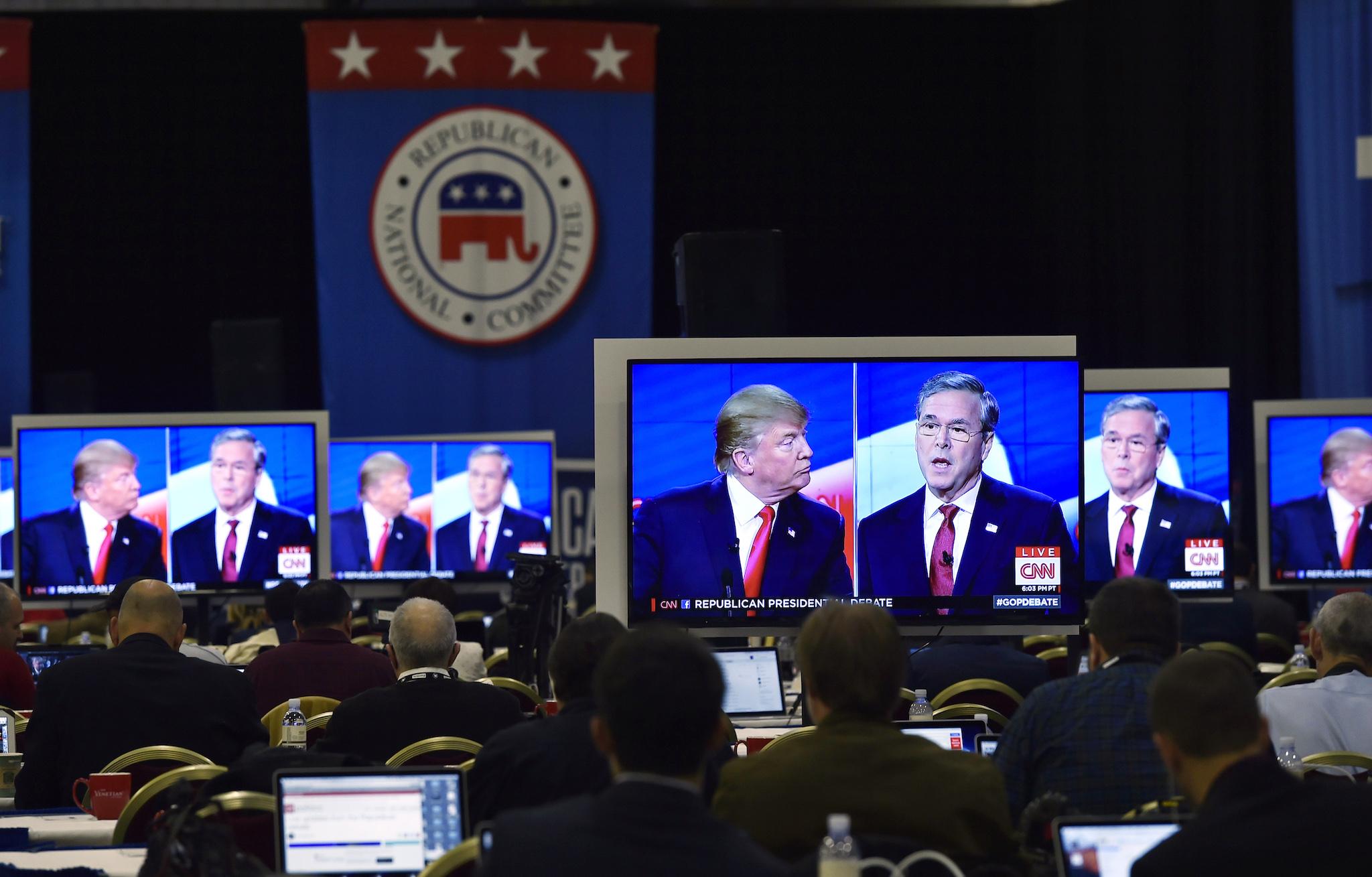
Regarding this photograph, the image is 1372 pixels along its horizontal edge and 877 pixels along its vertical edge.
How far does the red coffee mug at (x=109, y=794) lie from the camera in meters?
4.41

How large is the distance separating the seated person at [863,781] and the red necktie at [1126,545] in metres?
4.66

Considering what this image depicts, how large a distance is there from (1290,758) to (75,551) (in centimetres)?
655

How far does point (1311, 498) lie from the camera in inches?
346

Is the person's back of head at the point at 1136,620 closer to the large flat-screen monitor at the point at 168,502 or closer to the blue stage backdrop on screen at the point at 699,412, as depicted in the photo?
the blue stage backdrop on screen at the point at 699,412

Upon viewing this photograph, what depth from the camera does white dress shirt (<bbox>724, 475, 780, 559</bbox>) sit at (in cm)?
552

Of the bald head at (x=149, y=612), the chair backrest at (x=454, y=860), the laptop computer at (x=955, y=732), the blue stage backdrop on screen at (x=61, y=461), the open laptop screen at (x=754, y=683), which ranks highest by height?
the blue stage backdrop on screen at (x=61, y=461)

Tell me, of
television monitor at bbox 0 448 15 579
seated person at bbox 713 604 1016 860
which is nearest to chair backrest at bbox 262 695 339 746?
seated person at bbox 713 604 1016 860

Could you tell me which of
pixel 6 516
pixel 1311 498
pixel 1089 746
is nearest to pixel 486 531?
pixel 6 516

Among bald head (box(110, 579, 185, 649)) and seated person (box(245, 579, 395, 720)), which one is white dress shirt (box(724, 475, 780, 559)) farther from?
bald head (box(110, 579, 185, 649))

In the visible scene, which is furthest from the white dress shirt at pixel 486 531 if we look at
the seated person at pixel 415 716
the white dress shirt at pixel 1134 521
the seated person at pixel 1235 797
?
the seated person at pixel 1235 797

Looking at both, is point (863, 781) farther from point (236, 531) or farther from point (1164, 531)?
point (236, 531)

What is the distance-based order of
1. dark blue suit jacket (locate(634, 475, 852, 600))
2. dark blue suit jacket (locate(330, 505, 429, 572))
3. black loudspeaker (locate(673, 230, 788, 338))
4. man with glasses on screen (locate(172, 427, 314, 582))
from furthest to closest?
dark blue suit jacket (locate(330, 505, 429, 572)) → man with glasses on screen (locate(172, 427, 314, 582)) → black loudspeaker (locate(673, 230, 788, 338)) → dark blue suit jacket (locate(634, 475, 852, 600))

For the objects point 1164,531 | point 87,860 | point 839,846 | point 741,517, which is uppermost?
point 741,517

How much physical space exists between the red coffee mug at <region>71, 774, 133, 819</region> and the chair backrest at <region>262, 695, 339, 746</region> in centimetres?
100
